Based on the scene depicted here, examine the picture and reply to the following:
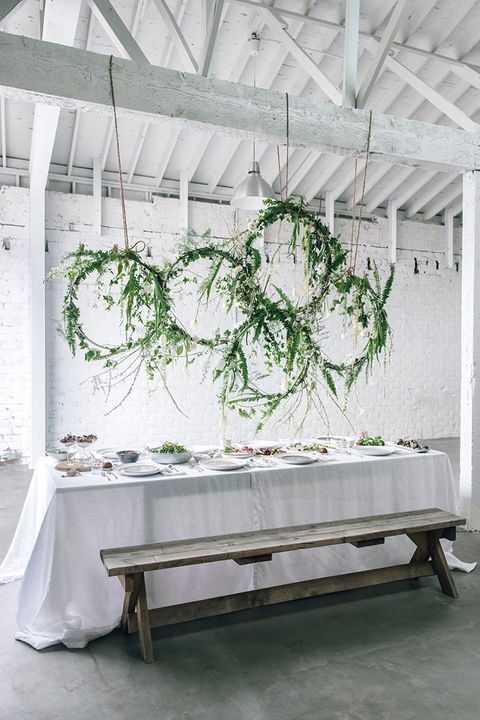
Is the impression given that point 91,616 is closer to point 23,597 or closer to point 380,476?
point 23,597

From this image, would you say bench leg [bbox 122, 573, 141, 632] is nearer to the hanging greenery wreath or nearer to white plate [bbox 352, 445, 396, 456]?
the hanging greenery wreath

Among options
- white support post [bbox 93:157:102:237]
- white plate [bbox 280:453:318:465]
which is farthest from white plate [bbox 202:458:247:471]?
white support post [bbox 93:157:102:237]

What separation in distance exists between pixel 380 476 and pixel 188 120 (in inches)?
98.7

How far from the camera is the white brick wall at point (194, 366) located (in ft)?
21.8

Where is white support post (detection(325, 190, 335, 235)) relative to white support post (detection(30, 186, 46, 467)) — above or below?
above

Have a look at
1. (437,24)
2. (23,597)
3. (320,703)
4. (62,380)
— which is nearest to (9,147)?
(62,380)

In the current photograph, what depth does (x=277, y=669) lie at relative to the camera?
2.40 meters

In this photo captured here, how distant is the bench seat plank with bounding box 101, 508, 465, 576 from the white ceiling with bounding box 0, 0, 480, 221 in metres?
2.89

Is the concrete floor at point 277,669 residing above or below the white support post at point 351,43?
below

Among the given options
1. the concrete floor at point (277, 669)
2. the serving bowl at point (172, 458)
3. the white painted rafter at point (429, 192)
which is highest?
the white painted rafter at point (429, 192)

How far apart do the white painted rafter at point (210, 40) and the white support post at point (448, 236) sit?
20.1 feet

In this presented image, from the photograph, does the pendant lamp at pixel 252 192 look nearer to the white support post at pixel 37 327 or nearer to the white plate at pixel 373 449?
the white plate at pixel 373 449

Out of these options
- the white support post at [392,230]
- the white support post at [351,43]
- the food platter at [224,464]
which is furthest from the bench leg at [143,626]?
the white support post at [392,230]

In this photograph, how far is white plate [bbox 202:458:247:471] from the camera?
3134 mm
